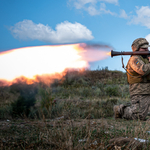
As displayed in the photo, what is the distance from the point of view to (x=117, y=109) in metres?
6.25

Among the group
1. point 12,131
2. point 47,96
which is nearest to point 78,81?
point 47,96

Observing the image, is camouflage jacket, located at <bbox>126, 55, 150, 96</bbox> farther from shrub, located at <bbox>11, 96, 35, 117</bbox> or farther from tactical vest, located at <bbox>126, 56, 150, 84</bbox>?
shrub, located at <bbox>11, 96, 35, 117</bbox>

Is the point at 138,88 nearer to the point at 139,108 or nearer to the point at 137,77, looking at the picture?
the point at 137,77

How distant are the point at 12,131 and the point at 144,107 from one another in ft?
13.3

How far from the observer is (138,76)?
582cm

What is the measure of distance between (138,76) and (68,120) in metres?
2.57

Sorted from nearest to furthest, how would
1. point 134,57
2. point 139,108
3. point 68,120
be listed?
point 68,120 → point 134,57 → point 139,108

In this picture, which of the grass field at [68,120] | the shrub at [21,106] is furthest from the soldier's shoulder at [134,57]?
the shrub at [21,106]

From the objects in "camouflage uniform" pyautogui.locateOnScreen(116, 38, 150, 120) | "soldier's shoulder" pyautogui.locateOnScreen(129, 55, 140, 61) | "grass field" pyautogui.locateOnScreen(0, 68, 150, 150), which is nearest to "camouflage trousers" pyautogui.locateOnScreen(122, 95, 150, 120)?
"camouflage uniform" pyautogui.locateOnScreen(116, 38, 150, 120)

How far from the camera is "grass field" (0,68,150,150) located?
3.00 metres

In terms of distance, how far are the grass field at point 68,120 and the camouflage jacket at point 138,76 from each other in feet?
3.31

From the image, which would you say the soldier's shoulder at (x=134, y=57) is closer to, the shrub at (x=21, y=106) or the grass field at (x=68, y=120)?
the grass field at (x=68, y=120)

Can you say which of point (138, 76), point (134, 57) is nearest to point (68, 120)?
point (138, 76)

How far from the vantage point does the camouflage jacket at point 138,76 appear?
222 inches
